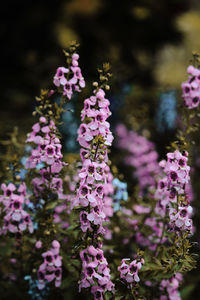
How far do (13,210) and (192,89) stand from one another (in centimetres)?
98

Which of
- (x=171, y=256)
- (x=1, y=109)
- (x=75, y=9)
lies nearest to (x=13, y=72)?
(x=1, y=109)

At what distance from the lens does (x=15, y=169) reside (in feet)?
7.18

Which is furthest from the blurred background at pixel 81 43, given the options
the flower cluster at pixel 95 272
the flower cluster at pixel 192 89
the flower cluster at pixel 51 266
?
the flower cluster at pixel 95 272

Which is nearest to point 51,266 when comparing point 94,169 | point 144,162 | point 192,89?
point 94,169

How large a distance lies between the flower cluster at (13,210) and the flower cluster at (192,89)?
867 mm

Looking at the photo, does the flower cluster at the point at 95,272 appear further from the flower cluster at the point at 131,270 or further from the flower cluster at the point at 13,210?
the flower cluster at the point at 13,210

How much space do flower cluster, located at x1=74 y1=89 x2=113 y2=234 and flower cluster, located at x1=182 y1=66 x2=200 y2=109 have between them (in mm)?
561

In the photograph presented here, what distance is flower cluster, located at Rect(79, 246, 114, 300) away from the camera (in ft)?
5.76

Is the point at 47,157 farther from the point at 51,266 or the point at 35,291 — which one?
the point at 35,291

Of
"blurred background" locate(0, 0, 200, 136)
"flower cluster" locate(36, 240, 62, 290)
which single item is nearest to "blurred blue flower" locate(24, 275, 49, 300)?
"flower cluster" locate(36, 240, 62, 290)

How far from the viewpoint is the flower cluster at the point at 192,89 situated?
2182 mm

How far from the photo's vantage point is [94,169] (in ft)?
5.62

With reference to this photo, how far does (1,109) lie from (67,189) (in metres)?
3.96

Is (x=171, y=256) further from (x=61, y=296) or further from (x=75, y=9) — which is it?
(x=75, y=9)
